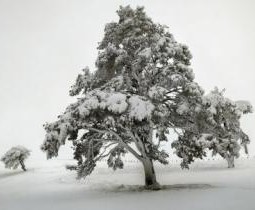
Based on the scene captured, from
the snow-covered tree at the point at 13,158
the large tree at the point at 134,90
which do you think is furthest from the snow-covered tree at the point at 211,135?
the snow-covered tree at the point at 13,158

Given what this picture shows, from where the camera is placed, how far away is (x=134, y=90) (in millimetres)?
27484

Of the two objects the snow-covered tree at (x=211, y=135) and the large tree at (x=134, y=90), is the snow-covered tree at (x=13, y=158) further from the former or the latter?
the snow-covered tree at (x=211, y=135)

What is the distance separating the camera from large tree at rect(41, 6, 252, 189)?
2303 cm

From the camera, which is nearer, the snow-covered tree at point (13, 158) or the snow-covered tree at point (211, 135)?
the snow-covered tree at point (211, 135)

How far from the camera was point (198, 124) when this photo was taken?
2525 centimetres

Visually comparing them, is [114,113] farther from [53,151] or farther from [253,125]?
[253,125]

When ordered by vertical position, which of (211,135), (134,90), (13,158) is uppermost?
(134,90)

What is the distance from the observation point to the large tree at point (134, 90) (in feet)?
75.6

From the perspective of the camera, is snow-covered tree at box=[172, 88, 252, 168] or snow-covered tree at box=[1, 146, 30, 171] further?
snow-covered tree at box=[1, 146, 30, 171]

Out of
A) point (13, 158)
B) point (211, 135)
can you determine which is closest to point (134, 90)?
point (211, 135)

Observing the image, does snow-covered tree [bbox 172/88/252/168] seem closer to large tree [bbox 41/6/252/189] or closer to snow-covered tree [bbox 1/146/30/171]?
large tree [bbox 41/6/252/189]

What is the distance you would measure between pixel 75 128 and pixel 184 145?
6.68 metres

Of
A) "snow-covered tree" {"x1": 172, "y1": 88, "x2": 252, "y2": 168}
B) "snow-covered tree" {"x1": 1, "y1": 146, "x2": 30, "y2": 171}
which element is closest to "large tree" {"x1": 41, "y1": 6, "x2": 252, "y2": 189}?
"snow-covered tree" {"x1": 172, "y1": 88, "x2": 252, "y2": 168}

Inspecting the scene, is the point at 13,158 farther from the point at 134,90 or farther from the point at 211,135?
the point at 211,135
